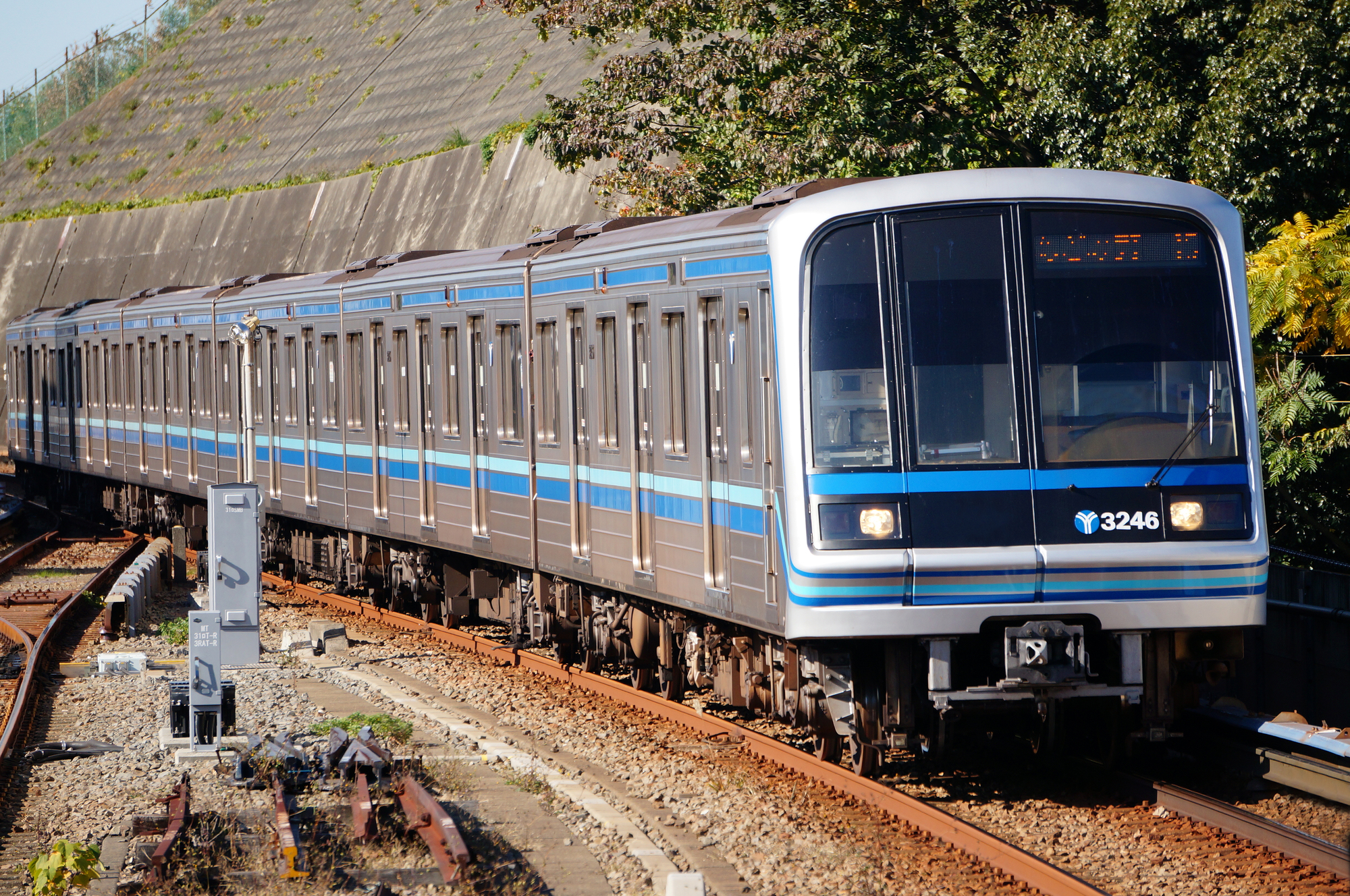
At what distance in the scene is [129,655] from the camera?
1401 centimetres

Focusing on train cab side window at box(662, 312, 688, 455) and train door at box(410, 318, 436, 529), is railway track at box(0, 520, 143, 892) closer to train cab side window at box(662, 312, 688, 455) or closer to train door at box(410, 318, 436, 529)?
train door at box(410, 318, 436, 529)

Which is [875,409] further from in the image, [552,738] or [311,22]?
[311,22]

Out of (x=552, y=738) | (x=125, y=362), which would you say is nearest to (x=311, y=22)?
(x=125, y=362)

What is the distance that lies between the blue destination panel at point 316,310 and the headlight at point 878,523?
9.91 meters

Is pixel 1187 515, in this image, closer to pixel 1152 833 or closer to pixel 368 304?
pixel 1152 833

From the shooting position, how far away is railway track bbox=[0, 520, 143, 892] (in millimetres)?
8758

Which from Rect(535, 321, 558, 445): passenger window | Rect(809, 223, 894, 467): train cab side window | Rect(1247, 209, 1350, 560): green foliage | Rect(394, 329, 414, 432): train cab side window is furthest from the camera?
Rect(394, 329, 414, 432): train cab side window

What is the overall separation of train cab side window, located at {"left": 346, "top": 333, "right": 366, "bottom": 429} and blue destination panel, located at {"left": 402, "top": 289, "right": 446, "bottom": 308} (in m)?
1.27

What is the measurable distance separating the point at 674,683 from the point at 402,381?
16.9 ft

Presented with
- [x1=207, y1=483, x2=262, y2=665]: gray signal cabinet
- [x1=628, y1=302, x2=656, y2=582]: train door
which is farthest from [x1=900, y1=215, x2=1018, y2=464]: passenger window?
[x1=207, y1=483, x2=262, y2=665]: gray signal cabinet

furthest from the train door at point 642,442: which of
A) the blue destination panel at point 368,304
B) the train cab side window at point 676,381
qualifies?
the blue destination panel at point 368,304

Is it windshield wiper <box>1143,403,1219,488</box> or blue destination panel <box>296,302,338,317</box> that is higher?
blue destination panel <box>296,302,338,317</box>

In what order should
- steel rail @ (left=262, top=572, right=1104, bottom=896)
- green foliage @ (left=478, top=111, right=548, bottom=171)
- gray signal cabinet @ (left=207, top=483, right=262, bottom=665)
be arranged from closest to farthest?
steel rail @ (left=262, top=572, right=1104, bottom=896), gray signal cabinet @ (left=207, top=483, right=262, bottom=665), green foliage @ (left=478, top=111, right=548, bottom=171)

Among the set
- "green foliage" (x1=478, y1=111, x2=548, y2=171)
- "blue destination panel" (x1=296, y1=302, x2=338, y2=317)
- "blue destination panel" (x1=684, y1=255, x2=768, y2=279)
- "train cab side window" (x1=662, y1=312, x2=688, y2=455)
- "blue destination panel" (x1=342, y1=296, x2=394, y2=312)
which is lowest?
"train cab side window" (x1=662, y1=312, x2=688, y2=455)
